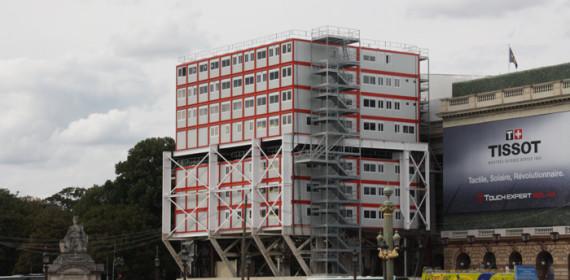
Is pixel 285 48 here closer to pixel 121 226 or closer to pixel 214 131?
pixel 214 131

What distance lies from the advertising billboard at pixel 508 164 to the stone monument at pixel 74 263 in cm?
5106

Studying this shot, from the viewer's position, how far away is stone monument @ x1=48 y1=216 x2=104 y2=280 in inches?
4998

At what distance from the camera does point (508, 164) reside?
158125 millimetres

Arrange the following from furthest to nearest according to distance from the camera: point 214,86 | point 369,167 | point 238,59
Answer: point 214,86 < point 238,59 < point 369,167

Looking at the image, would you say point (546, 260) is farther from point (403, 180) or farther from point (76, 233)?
point (76, 233)

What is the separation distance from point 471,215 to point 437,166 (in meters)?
13.1

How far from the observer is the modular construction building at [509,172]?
152 m

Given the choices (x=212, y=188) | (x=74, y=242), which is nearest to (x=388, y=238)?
(x=74, y=242)

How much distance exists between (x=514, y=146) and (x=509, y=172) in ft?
9.76

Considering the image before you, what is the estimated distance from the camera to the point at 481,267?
15975 centimetres

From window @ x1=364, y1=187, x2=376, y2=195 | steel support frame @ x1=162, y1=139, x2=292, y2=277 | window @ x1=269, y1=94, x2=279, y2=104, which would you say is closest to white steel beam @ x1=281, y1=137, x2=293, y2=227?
steel support frame @ x1=162, y1=139, x2=292, y2=277

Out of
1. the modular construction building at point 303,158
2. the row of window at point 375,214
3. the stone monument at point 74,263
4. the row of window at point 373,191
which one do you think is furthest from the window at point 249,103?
the stone monument at point 74,263

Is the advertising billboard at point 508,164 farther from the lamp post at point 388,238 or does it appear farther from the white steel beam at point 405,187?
the lamp post at point 388,238

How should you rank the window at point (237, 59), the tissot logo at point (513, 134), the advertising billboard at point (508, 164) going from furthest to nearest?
1. the window at point (237, 59)
2. the tissot logo at point (513, 134)
3. the advertising billboard at point (508, 164)
